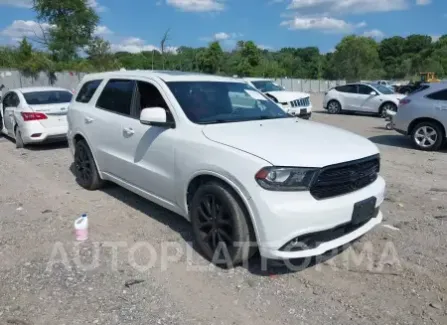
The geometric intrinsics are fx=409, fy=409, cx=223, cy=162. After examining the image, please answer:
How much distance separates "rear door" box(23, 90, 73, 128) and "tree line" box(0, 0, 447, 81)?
20.6m

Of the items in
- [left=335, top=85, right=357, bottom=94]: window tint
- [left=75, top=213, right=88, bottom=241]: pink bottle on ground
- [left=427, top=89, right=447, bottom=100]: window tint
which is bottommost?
[left=75, top=213, right=88, bottom=241]: pink bottle on ground

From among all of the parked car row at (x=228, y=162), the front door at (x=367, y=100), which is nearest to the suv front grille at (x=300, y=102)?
the front door at (x=367, y=100)

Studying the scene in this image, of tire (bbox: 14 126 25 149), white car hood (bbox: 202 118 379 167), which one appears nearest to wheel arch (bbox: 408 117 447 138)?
white car hood (bbox: 202 118 379 167)

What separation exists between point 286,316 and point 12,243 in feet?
A: 9.90

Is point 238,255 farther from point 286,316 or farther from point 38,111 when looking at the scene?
point 38,111

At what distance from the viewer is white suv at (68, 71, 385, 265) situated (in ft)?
10.7

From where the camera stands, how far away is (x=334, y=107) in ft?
64.0

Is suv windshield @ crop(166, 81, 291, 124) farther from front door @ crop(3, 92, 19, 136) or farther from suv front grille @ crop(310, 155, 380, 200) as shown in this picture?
front door @ crop(3, 92, 19, 136)

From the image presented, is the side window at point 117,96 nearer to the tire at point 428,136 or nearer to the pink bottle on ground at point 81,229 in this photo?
the pink bottle on ground at point 81,229

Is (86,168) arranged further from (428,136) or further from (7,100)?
(428,136)

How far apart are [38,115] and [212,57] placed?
5914 centimetres

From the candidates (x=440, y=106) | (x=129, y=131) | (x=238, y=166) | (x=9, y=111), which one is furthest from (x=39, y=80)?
(x=238, y=166)

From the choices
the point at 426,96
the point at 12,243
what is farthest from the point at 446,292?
the point at 426,96

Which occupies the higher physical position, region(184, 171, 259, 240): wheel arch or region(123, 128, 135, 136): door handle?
region(123, 128, 135, 136): door handle
